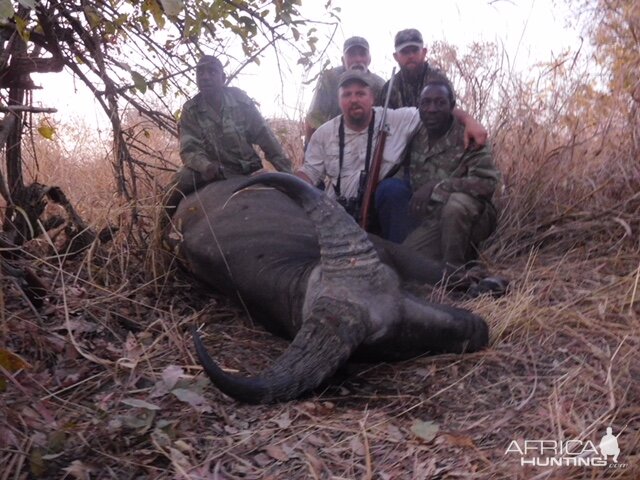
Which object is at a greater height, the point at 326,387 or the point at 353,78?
the point at 353,78

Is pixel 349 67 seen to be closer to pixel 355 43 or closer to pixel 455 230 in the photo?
pixel 355 43

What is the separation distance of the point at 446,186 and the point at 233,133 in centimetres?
157

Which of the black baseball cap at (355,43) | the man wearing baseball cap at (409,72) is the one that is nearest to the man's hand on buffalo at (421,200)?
the man wearing baseball cap at (409,72)

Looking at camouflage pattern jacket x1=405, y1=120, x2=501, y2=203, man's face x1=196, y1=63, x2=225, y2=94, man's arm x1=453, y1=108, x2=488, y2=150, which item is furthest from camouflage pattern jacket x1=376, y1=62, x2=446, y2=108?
man's face x1=196, y1=63, x2=225, y2=94

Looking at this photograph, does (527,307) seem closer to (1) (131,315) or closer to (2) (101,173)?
(1) (131,315)

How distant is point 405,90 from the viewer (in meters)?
5.44

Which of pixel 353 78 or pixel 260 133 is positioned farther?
pixel 260 133

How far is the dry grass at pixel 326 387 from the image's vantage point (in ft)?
7.49

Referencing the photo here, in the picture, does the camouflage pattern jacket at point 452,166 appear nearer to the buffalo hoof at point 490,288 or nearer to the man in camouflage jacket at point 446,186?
the man in camouflage jacket at point 446,186

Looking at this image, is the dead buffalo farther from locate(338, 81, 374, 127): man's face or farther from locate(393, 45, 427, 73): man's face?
locate(393, 45, 427, 73): man's face

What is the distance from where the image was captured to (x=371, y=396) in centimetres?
282

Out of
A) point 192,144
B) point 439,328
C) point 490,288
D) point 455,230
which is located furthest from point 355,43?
point 439,328

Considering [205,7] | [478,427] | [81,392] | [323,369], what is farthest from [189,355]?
[205,7]

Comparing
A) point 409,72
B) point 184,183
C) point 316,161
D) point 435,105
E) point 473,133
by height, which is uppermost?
point 409,72
